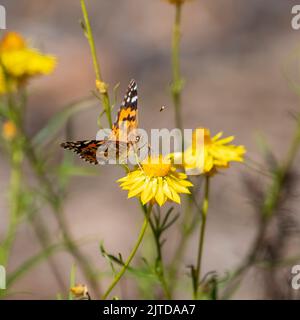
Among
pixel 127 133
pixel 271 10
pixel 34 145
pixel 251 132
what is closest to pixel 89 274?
pixel 34 145

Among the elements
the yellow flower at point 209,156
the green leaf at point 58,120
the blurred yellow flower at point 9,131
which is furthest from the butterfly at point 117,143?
the blurred yellow flower at point 9,131

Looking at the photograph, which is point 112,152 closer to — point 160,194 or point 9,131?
point 160,194

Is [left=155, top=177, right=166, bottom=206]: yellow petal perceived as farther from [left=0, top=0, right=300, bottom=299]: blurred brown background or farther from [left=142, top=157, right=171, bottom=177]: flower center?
[left=0, top=0, right=300, bottom=299]: blurred brown background

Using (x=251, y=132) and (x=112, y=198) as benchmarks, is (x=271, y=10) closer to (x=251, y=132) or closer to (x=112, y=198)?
(x=251, y=132)

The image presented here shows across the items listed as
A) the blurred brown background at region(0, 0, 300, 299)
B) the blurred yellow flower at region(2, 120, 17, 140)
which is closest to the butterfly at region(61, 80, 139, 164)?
the blurred yellow flower at region(2, 120, 17, 140)
